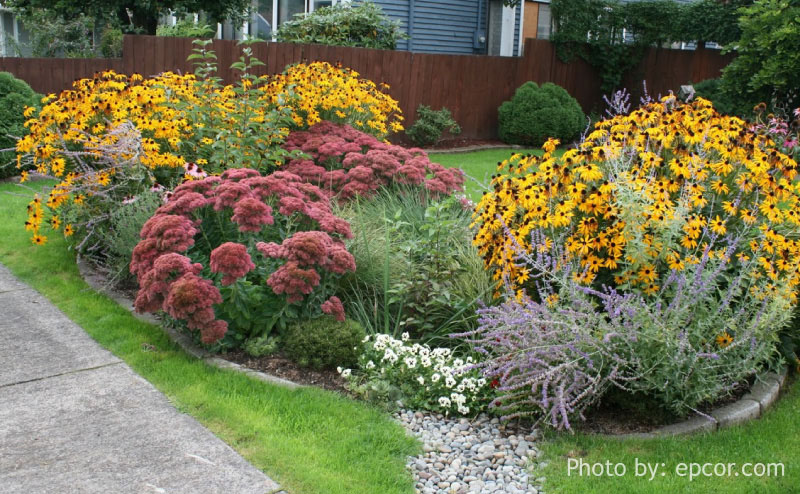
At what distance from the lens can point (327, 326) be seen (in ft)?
14.8

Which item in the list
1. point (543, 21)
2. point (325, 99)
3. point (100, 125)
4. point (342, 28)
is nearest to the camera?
point (100, 125)

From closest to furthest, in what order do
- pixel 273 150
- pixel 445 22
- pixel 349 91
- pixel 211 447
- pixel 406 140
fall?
pixel 211 447
pixel 273 150
pixel 349 91
pixel 406 140
pixel 445 22

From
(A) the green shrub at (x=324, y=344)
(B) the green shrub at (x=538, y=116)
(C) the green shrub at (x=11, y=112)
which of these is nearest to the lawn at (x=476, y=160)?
(B) the green shrub at (x=538, y=116)

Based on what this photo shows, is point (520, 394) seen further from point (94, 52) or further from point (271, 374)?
point (94, 52)

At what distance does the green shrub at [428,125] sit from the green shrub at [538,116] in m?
1.25

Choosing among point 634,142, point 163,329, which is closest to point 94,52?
point 163,329

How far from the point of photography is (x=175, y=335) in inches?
191

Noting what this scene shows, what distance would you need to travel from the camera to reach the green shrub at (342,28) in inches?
561

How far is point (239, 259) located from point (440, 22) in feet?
48.3

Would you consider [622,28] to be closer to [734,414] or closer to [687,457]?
[734,414]

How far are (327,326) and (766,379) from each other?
2.49m

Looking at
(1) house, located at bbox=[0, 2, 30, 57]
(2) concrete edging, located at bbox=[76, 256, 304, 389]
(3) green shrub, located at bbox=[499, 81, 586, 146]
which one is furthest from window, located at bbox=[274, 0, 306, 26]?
(2) concrete edging, located at bbox=[76, 256, 304, 389]

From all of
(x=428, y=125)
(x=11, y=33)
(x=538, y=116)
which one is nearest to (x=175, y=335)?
(x=428, y=125)

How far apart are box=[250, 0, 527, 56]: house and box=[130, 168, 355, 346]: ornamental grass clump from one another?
38.5ft
